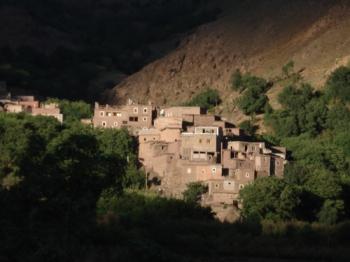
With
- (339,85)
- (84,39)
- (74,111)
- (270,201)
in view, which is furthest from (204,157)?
(84,39)

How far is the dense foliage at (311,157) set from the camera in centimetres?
4169

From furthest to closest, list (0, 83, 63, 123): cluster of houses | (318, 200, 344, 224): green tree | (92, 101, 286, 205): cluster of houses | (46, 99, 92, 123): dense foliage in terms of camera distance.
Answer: (46, 99, 92, 123): dense foliage < (0, 83, 63, 123): cluster of houses < (92, 101, 286, 205): cluster of houses < (318, 200, 344, 224): green tree

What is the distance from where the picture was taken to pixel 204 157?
155 ft

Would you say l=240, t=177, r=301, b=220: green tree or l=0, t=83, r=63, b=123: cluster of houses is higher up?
l=0, t=83, r=63, b=123: cluster of houses

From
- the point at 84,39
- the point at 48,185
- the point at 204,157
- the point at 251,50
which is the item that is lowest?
the point at 48,185

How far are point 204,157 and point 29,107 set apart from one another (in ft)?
39.8

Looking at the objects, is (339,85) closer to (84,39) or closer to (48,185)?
(48,185)

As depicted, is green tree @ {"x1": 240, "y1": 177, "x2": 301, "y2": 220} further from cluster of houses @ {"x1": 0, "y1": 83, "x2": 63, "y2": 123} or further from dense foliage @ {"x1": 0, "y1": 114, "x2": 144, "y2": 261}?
cluster of houses @ {"x1": 0, "y1": 83, "x2": 63, "y2": 123}

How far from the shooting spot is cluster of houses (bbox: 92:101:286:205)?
4541cm

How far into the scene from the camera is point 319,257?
95.1 ft

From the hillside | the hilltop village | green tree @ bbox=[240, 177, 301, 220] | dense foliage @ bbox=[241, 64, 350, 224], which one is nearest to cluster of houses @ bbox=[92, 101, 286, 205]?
the hilltop village

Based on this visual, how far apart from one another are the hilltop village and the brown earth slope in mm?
15936

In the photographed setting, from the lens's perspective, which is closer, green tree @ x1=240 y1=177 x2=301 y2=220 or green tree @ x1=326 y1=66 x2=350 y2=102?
green tree @ x1=240 y1=177 x2=301 y2=220

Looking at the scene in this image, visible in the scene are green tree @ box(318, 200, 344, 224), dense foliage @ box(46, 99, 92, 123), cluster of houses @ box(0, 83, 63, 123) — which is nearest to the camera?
green tree @ box(318, 200, 344, 224)
